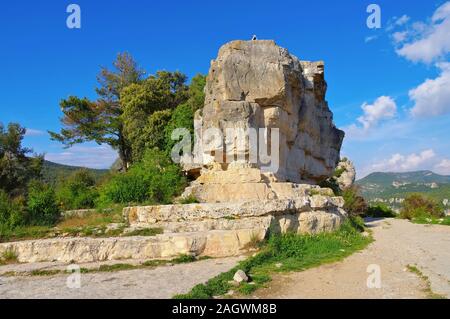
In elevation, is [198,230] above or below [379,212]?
above

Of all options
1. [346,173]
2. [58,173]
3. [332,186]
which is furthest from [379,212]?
[58,173]

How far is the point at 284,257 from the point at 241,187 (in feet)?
15.4

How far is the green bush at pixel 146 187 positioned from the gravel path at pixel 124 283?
5.78m

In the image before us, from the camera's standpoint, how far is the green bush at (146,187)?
14.7 metres

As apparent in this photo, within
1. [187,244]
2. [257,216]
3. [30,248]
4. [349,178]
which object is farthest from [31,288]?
[349,178]

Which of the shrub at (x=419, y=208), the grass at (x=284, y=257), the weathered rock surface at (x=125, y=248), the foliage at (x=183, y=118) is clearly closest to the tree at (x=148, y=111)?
the foliage at (x=183, y=118)

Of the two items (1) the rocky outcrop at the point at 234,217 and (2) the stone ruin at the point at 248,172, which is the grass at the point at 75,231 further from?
(2) the stone ruin at the point at 248,172

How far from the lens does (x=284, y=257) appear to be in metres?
9.85

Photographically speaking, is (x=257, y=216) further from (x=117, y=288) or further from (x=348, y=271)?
(x=117, y=288)

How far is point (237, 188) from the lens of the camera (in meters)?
14.2

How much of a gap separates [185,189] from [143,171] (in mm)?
2409

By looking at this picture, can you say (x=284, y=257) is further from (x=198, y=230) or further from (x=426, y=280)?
(x=426, y=280)

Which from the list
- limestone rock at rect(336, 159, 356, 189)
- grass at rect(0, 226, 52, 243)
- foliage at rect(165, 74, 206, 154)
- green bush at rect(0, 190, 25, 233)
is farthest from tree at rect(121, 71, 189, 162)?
limestone rock at rect(336, 159, 356, 189)

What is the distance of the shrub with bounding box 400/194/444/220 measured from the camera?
33.5 metres
